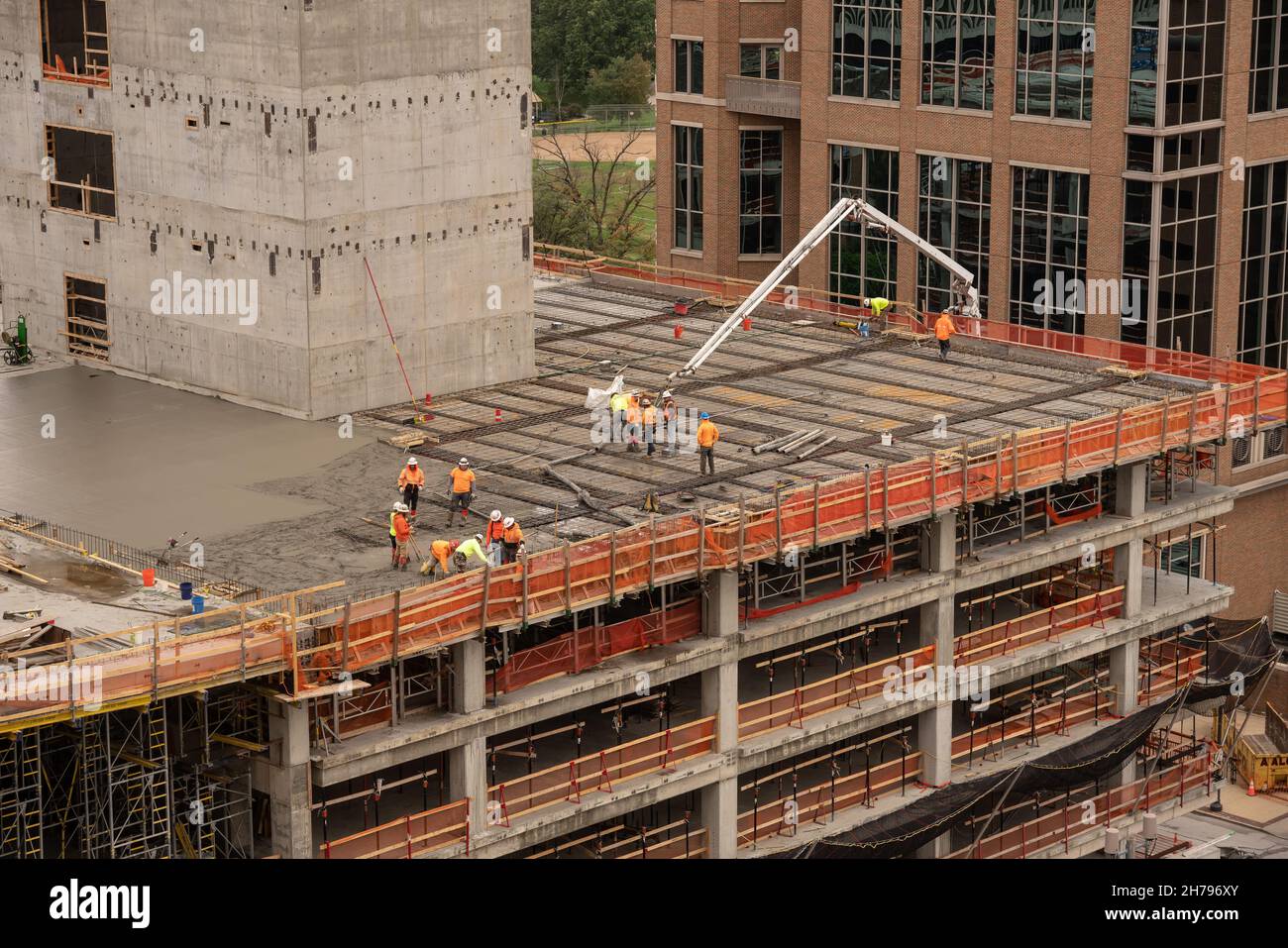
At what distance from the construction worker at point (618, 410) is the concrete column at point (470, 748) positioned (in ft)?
38.0

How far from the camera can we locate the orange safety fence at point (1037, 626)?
60394 mm

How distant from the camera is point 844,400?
64562 mm

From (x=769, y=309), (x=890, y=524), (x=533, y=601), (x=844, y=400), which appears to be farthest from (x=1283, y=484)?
(x=533, y=601)

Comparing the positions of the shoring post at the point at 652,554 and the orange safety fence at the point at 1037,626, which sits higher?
the shoring post at the point at 652,554

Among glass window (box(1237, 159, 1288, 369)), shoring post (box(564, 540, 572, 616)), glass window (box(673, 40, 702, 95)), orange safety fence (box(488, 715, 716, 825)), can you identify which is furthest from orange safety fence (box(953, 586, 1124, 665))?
glass window (box(673, 40, 702, 95))

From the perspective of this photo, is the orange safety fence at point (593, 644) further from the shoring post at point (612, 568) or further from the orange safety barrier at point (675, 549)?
the orange safety barrier at point (675, 549)

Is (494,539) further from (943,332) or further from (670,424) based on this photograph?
(943,332)

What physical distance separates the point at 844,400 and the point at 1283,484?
2708 cm

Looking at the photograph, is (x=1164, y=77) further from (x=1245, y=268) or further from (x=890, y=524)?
(x=890, y=524)

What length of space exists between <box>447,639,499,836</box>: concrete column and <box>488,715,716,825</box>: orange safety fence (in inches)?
24.0

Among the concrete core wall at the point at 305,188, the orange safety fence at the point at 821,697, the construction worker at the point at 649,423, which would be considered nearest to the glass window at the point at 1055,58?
the concrete core wall at the point at 305,188

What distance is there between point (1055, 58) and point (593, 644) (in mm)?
36373

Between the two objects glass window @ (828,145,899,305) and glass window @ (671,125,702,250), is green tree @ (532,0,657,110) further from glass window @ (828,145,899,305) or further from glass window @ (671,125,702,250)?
glass window @ (828,145,899,305)

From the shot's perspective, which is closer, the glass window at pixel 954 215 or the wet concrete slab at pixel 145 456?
the wet concrete slab at pixel 145 456
